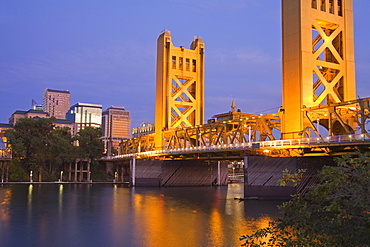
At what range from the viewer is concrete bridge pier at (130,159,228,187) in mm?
77688

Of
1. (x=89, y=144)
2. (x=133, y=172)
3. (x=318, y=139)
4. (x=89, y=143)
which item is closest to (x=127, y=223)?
(x=318, y=139)

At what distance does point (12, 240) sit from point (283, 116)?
120 feet

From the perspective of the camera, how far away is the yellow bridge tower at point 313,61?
51.3 m

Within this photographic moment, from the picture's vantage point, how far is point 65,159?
93375 millimetres

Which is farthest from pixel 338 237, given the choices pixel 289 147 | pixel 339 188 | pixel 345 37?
pixel 345 37

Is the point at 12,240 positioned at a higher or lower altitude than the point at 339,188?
lower

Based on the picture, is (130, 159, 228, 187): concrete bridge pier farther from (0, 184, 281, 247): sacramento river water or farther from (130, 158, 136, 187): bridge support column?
(0, 184, 281, 247): sacramento river water

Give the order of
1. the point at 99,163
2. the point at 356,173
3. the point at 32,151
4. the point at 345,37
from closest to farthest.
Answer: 1. the point at 356,173
2. the point at 345,37
3. the point at 32,151
4. the point at 99,163

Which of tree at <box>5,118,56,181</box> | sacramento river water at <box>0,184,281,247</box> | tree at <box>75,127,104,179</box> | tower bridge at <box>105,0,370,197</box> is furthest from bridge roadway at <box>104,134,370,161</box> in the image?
tree at <box>5,118,56,181</box>

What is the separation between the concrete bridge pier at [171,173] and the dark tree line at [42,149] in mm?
22431

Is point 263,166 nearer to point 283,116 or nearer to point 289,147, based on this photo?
point 289,147

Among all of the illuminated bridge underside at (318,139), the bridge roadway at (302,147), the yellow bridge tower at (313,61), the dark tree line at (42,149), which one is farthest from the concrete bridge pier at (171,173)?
the yellow bridge tower at (313,61)

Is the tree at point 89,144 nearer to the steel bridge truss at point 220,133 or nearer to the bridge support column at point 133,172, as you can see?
the steel bridge truss at point 220,133

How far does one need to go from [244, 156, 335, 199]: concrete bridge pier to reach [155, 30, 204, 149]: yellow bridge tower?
35113mm
